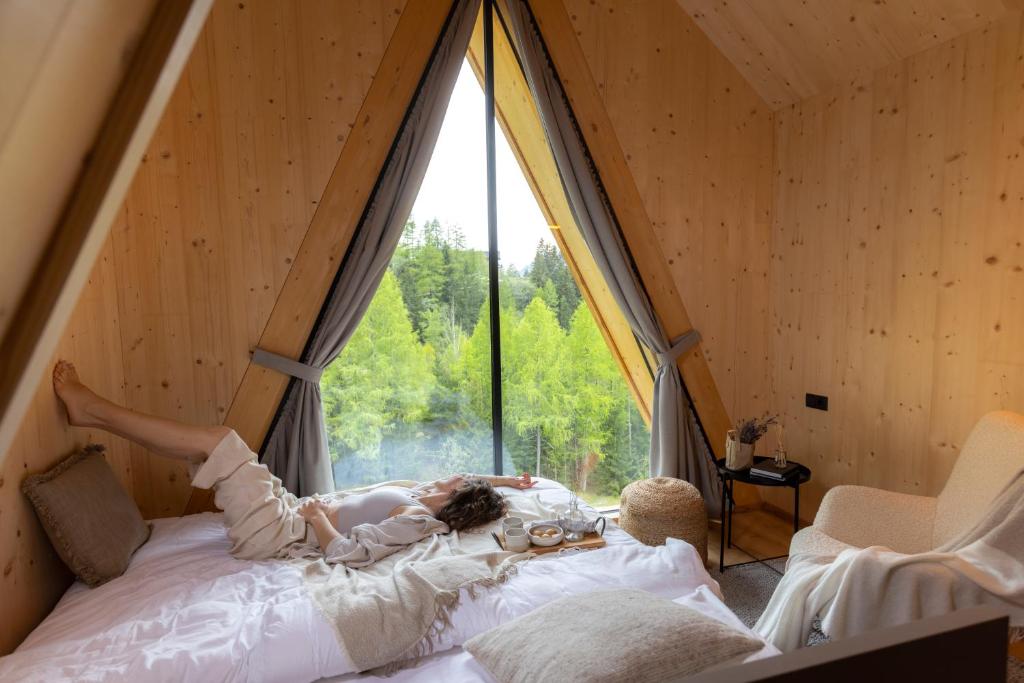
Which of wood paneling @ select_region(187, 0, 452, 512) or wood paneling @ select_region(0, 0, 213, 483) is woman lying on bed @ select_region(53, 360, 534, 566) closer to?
wood paneling @ select_region(187, 0, 452, 512)

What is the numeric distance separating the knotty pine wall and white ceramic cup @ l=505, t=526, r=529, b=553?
155cm

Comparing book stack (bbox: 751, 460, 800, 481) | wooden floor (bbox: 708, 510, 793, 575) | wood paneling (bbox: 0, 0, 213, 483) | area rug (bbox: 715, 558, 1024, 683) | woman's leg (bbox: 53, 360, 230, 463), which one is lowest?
area rug (bbox: 715, 558, 1024, 683)

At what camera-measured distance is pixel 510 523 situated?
90.3 inches

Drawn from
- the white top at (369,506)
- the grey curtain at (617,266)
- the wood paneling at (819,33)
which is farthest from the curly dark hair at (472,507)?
the wood paneling at (819,33)

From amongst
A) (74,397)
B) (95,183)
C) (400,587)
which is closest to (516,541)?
(400,587)

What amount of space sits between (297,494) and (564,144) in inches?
86.4

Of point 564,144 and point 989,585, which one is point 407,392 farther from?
point 989,585

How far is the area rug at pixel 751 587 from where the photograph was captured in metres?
2.52

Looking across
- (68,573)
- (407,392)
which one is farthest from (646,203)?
(68,573)

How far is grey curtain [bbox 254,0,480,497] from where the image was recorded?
292cm

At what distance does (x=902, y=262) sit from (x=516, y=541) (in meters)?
2.26

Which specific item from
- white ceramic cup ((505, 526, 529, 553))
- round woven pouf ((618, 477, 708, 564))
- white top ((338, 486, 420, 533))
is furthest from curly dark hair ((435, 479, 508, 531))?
round woven pouf ((618, 477, 708, 564))

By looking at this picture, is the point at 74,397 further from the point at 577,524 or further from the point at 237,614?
the point at 577,524

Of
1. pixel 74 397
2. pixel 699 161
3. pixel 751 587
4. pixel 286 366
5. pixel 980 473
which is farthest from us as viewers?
pixel 699 161
